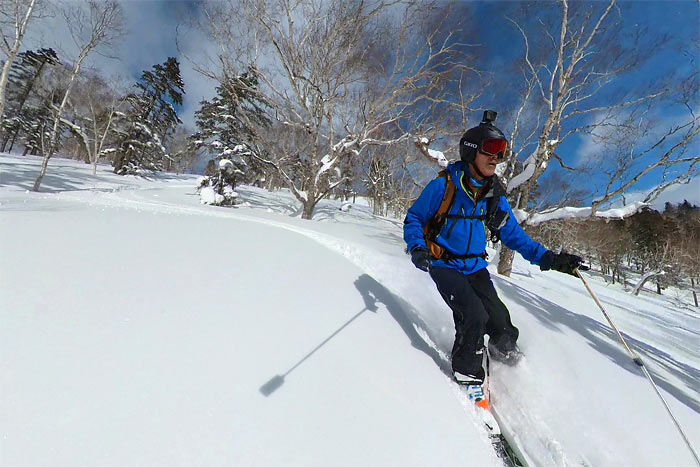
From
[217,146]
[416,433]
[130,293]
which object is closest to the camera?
[416,433]

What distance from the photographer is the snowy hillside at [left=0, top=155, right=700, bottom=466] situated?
1.03m

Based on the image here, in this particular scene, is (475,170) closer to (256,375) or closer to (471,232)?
(471,232)

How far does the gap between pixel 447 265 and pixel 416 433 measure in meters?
1.28

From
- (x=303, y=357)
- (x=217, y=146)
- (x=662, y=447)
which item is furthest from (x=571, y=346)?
(x=217, y=146)

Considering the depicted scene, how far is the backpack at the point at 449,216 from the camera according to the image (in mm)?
2314

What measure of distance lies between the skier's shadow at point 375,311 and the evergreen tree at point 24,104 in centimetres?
3536

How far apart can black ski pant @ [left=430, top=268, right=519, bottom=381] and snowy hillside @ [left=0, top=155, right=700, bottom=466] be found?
226mm

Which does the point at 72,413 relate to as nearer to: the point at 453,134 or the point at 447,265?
the point at 447,265

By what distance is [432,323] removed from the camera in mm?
2902

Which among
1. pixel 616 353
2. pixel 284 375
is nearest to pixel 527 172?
pixel 616 353

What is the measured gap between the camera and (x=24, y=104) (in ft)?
94.2

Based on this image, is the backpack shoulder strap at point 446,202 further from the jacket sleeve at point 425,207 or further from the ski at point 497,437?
the ski at point 497,437

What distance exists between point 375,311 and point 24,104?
149 feet

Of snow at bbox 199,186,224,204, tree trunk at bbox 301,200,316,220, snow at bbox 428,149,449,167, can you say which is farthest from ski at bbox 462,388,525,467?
snow at bbox 199,186,224,204
